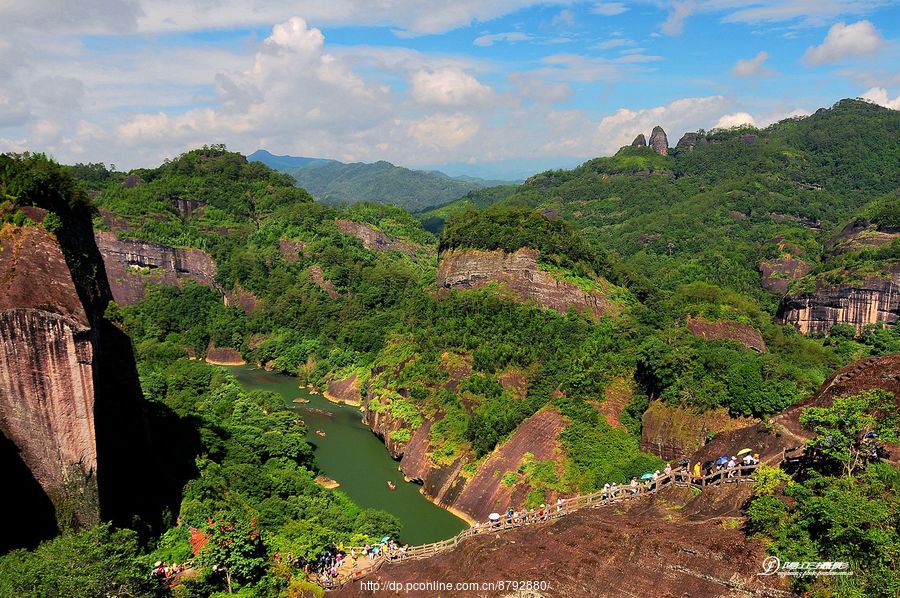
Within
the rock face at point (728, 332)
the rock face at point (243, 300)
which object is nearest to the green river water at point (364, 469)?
the rock face at point (243, 300)

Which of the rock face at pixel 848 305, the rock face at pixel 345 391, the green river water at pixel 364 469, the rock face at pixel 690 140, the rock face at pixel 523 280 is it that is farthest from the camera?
the rock face at pixel 690 140

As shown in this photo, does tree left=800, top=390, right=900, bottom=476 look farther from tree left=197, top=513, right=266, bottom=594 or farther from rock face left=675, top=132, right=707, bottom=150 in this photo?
rock face left=675, top=132, right=707, bottom=150

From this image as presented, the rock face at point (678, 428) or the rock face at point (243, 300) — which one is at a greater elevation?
the rock face at point (243, 300)

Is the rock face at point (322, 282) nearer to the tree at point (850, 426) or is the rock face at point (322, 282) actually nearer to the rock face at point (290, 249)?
the rock face at point (290, 249)

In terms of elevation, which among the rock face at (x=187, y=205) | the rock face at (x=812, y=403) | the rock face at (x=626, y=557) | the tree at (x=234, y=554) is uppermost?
the rock face at (x=187, y=205)

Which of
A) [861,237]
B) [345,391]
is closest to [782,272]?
[861,237]

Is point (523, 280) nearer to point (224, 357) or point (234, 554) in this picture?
point (234, 554)

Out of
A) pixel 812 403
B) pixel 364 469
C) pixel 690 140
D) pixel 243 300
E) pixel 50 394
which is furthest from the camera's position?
pixel 690 140
